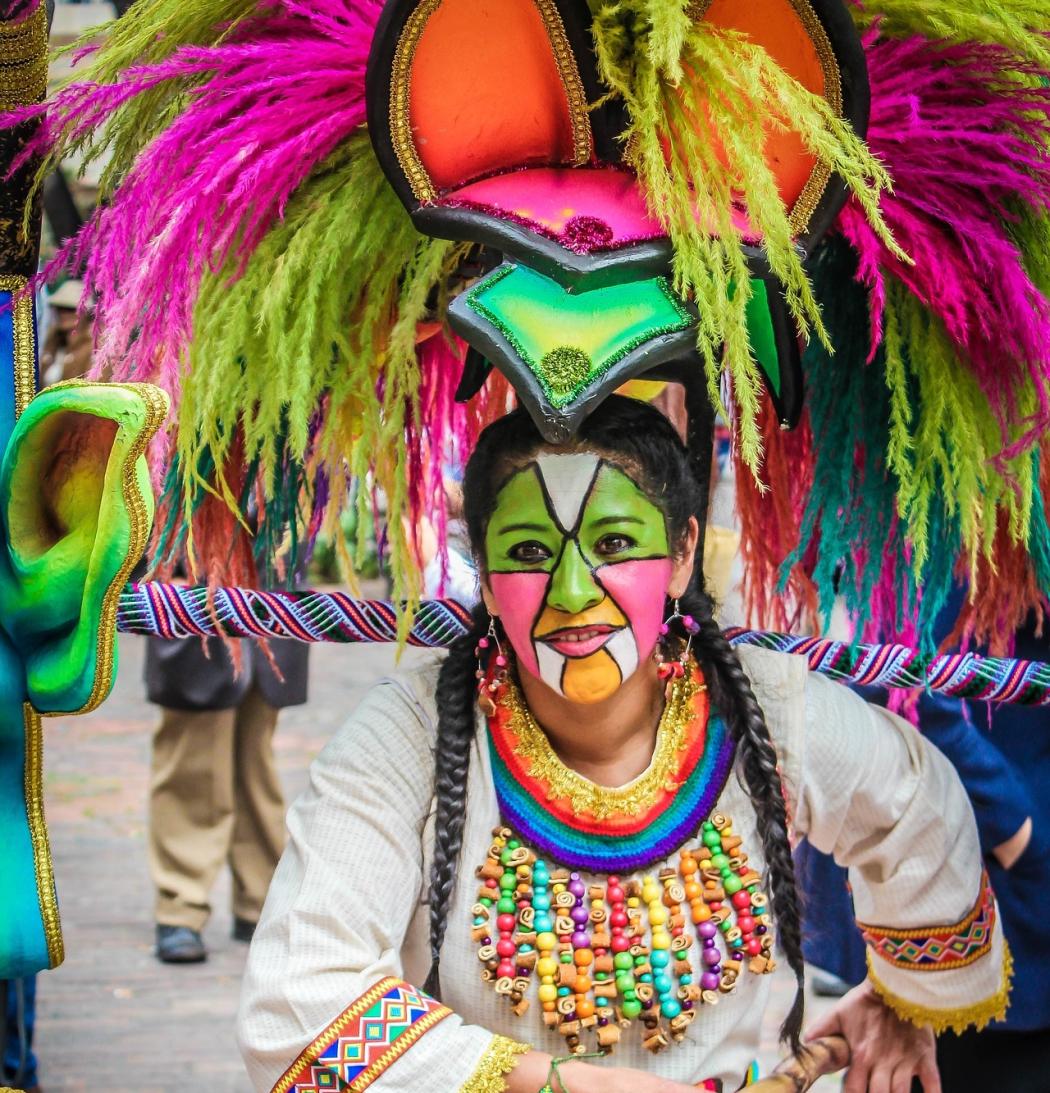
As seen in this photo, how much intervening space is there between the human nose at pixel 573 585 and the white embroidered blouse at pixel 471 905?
270 mm

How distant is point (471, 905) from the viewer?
223 cm

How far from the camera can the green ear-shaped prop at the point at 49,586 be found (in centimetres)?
179

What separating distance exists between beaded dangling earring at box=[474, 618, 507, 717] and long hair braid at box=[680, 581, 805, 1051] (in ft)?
0.88

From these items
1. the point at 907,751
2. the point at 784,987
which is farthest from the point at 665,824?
the point at 784,987

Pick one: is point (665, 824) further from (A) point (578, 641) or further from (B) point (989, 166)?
(B) point (989, 166)

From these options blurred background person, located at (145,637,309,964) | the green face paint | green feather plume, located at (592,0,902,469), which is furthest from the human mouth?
blurred background person, located at (145,637,309,964)

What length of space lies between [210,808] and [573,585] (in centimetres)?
279

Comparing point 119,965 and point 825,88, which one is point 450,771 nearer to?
point 825,88

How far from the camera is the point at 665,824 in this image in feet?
7.51

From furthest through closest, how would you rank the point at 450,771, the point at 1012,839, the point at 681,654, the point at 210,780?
the point at 210,780 → the point at 1012,839 → the point at 681,654 → the point at 450,771

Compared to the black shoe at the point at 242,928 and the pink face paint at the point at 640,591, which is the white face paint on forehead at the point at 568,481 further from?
the black shoe at the point at 242,928

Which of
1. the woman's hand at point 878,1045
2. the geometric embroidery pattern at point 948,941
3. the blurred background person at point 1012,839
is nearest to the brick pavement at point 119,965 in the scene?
the blurred background person at point 1012,839

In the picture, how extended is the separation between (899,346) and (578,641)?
1.88 feet

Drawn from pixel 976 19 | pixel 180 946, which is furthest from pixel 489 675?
pixel 180 946
